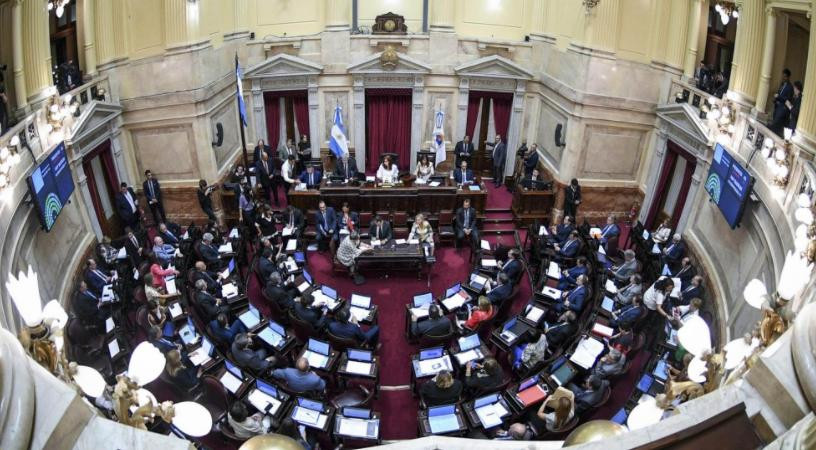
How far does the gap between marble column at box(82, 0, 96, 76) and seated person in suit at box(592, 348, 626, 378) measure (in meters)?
11.2

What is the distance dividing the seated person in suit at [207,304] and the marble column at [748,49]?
9941 millimetres

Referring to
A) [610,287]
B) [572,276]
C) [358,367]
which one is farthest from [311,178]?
[610,287]

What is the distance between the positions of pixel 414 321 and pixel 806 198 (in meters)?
5.90

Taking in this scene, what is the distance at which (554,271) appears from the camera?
11375 millimetres

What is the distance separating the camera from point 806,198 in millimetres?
7070

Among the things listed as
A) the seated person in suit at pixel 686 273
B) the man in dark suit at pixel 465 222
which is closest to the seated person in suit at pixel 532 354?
the seated person in suit at pixel 686 273

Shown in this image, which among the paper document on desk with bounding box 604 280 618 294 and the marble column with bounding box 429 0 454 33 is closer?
the paper document on desk with bounding box 604 280 618 294

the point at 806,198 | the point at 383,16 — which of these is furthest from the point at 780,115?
the point at 383,16

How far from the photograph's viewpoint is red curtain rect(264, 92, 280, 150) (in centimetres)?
1605

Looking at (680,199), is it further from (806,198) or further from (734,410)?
(734,410)

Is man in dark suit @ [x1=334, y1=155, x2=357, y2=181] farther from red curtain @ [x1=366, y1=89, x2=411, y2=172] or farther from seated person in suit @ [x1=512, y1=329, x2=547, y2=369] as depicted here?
seated person in suit @ [x1=512, y1=329, x2=547, y2=369]

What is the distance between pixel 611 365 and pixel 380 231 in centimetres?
564

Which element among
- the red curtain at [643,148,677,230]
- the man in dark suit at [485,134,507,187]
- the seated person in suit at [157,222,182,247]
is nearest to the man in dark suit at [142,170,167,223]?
the seated person in suit at [157,222,182,247]

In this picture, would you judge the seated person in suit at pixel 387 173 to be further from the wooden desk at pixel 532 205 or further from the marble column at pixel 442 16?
the marble column at pixel 442 16
